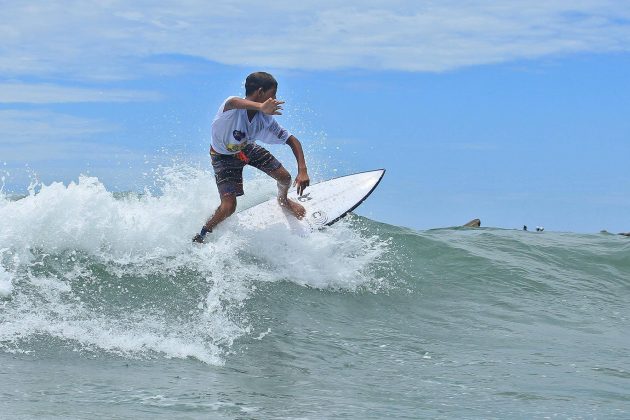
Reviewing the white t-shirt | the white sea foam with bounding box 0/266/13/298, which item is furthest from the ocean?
the white t-shirt

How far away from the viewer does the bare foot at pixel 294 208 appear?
8945 millimetres

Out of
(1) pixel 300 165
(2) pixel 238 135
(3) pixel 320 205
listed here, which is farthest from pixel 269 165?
(3) pixel 320 205

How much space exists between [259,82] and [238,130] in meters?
0.59

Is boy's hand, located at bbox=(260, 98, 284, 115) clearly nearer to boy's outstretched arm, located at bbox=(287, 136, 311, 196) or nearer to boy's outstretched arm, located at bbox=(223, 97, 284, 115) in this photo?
boy's outstretched arm, located at bbox=(223, 97, 284, 115)

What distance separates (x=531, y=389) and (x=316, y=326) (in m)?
2.23

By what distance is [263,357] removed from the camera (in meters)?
6.02

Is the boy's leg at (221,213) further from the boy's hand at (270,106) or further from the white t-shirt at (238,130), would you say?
the boy's hand at (270,106)

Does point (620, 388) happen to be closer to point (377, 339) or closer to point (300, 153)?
point (377, 339)

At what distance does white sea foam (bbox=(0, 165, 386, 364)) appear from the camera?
6.21 m

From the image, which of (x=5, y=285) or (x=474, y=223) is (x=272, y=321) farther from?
(x=474, y=223)

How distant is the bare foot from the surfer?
1.06ft

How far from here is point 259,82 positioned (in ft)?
25.6

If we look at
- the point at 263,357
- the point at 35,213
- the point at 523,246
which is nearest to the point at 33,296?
the point at 35,213

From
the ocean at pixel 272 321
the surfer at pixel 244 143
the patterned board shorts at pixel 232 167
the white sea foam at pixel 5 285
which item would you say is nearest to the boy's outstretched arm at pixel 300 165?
the surfer at pixel 244 143
